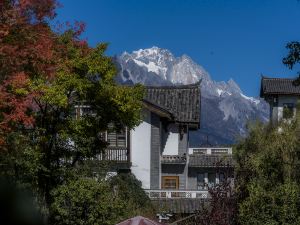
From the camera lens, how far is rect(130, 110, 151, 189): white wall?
33.1 m

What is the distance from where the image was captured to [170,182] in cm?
3650

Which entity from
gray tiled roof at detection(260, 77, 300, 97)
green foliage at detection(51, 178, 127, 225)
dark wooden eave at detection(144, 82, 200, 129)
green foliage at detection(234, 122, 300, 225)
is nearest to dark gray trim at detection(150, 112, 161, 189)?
dark wooden eave at detection(144, 82, 200, 129)

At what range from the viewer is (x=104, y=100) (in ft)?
62.1

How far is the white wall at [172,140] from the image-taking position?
36.5m

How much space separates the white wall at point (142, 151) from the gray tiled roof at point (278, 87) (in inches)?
438

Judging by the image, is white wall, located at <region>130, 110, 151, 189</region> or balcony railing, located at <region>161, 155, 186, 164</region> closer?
white wall, located at <region>130, 110, 151, 189</region>

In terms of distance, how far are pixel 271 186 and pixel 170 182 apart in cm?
2023

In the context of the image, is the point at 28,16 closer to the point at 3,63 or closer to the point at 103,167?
the point at 3,63

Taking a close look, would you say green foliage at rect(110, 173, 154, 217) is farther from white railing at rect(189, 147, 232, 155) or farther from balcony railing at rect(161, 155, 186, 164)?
white railing at rect(189, 147, 232, 155)

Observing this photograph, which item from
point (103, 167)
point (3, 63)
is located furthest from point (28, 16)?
point (103, 167)

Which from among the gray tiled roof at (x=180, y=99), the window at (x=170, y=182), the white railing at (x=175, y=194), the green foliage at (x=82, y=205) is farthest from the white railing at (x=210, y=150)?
the green foliage at (x=82, y=205)

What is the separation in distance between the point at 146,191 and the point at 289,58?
20.7m

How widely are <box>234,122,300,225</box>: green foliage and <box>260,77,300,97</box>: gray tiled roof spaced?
22.8 metres

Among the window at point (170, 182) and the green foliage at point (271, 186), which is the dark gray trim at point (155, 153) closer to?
the window at point (170, 182)
